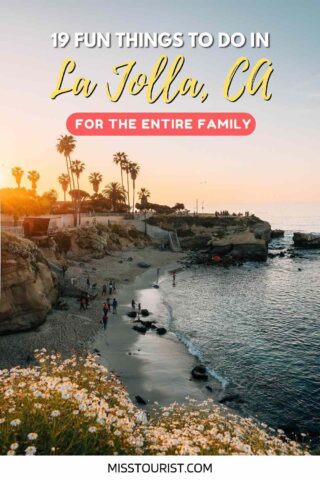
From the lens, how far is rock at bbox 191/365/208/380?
915 inches

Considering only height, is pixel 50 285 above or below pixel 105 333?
above

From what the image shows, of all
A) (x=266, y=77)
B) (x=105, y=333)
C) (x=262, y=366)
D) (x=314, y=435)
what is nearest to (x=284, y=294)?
(x=262, y=366)

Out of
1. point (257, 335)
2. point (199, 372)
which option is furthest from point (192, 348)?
point (257, 335)

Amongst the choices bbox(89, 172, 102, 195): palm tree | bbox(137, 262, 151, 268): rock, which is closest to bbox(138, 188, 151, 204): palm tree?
bbox(89, 172, 102, 195): palm tree

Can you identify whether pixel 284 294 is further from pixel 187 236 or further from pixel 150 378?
pixel 187 236

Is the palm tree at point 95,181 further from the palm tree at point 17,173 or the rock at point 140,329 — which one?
the rock at point 140,329

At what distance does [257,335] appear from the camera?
32250mm

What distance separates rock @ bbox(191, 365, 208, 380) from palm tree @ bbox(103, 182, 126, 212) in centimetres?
9671

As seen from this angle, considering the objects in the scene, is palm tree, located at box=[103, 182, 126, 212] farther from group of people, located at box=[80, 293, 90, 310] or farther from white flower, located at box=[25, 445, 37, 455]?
white flower, located at box=[25, 445, 37, 455]

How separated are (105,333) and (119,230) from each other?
51875mm

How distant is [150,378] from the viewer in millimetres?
22797

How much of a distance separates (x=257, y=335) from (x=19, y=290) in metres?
20.6

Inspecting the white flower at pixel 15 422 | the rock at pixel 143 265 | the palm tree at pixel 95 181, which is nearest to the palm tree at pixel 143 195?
the palm tree at pixel 95 181

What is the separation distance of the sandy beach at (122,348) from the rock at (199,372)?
0.48 meters
